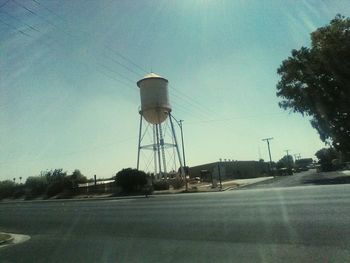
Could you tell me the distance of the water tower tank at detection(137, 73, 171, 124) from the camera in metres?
42.7

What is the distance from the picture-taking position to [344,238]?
8.55 meters

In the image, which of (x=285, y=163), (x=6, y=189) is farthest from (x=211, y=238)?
(x=285, y=163)

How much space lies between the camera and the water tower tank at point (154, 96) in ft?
140

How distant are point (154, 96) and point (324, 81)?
16.9 m

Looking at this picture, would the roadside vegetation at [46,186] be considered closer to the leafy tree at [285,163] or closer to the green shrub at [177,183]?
the green shrub at [177,183]

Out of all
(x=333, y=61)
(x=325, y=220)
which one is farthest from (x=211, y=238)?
(x=333, y=61)

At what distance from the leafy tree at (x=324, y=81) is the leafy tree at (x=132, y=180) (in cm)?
1713

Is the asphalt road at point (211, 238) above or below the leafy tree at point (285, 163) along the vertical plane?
below

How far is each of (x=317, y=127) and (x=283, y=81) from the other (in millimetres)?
5650

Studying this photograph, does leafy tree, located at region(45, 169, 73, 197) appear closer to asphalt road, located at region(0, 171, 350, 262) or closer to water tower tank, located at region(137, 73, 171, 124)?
water tower tank, located at region(137, 73, 171, 124)

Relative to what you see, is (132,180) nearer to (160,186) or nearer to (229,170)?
(160,186)

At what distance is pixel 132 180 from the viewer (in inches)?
1727

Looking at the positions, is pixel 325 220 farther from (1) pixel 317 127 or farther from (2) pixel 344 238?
(1) pixel 317 127

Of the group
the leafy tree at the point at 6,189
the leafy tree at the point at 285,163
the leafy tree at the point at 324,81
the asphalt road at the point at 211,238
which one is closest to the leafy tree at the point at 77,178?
the leafy tree at the point at 6,189
